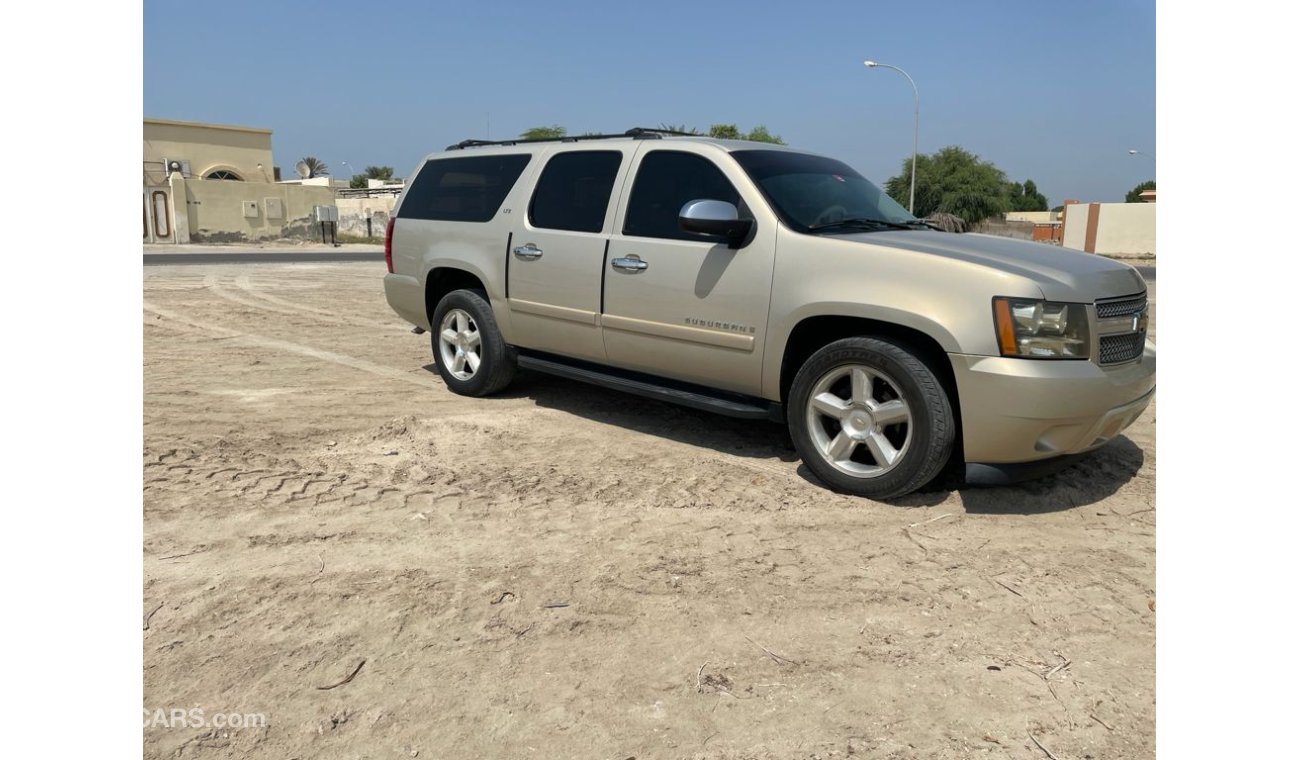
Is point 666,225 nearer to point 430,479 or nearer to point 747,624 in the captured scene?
point 430,479

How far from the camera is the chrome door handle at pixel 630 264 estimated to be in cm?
551

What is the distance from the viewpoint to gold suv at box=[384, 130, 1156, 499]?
13.9ft

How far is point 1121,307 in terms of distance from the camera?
4.49m

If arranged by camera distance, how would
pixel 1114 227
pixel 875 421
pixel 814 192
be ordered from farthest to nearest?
pixel 1114 227 → pixel 814 192 → pixel 875 421

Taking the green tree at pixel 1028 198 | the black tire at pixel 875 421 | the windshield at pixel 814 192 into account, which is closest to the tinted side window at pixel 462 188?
→ the windshield at pixel 814 192

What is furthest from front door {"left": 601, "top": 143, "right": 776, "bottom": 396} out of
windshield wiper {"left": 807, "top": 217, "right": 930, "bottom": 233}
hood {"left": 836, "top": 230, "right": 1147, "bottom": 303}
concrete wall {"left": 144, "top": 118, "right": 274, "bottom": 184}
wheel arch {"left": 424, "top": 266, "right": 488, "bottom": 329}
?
concrete wall {"left": 144, "top": 118, "right": 274, "bottom": 184}

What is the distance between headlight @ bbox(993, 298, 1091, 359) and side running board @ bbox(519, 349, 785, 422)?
135cm

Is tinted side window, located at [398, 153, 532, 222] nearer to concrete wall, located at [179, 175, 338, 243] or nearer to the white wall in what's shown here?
concrete wall, located at [179, 175, 338, 243]

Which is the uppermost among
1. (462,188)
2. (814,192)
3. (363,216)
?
(363,216)

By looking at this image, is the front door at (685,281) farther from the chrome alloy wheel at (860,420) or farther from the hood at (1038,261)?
the hood at (1038,261)

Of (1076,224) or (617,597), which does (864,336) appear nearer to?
(617,597)

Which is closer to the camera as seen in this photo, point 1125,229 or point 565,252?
point 565,252

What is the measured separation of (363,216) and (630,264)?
42.4 m

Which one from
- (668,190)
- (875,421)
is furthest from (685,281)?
(875,421)
